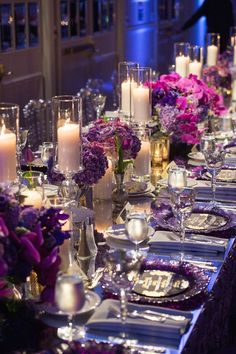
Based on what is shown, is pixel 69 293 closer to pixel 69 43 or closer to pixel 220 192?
pixel 220 192

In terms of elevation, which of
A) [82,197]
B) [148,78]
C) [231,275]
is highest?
[148,78]

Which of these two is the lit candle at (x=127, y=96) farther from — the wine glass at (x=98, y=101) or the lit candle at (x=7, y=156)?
the lit candle at (x=7, y=156)

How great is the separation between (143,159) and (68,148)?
584 millimetres

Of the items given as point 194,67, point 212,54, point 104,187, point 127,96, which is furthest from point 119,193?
point 212,54

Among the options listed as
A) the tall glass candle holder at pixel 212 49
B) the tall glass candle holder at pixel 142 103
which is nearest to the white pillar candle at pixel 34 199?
the tall glass candle holder at pixel 142 103

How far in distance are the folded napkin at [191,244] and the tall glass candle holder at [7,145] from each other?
457 mm

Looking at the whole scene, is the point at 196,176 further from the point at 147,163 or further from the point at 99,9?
the point at 99,9

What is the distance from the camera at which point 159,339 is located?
4.75 ft

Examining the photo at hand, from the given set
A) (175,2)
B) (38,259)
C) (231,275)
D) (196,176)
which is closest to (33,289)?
(38,259)

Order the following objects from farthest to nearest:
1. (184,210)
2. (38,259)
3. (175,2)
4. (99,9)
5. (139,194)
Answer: (175,2) < (99,9) < (139,194) < (184,210) < (38,259)

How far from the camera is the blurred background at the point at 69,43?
4.81m

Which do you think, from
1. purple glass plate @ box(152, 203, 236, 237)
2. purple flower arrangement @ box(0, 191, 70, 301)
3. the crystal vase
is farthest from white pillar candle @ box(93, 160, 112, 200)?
purple flower arrangement @ box(0, 191, 70, 301)

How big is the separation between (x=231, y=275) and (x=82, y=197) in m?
0.56

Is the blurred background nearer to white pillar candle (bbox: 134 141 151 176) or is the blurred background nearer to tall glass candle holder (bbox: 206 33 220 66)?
tall glass candle holder (bbox: 206 33 220 66)
